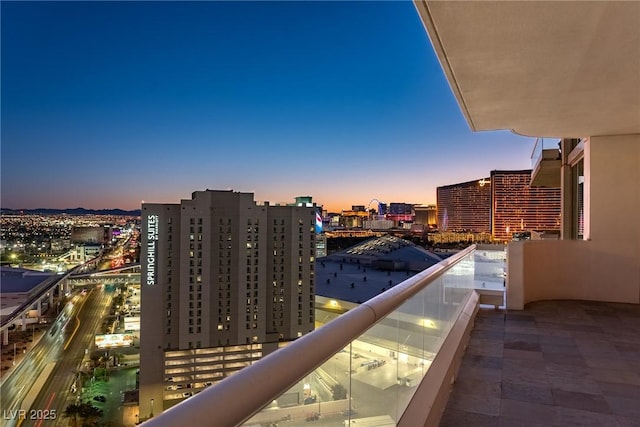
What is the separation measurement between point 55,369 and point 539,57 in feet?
182

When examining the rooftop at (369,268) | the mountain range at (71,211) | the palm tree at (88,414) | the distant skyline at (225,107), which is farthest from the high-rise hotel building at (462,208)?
the mountain range at (71,211)

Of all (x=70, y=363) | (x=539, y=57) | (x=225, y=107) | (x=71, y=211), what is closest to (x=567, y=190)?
(x=539, y=57)

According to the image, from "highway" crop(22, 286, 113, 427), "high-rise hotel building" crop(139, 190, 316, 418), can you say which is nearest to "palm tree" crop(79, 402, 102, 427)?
"highway" crop(22, 286, 113, 427)

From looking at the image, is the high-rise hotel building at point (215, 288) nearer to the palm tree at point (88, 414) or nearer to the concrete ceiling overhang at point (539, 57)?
the palm tree at point (88, 414)

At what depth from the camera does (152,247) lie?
45750 millimetres

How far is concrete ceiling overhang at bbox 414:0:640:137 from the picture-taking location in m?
3.02

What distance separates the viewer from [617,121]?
6367 millimetres

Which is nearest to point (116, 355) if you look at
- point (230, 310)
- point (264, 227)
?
point (230, 310)

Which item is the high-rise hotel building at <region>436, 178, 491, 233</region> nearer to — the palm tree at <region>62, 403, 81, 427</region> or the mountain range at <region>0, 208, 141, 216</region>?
the palm tree at <region>62, 403, 81, 427</region>

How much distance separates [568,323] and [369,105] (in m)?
64.6

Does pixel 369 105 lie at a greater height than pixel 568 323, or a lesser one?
greater

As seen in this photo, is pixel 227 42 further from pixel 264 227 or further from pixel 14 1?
pixel 264 227

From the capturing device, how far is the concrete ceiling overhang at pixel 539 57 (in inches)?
119

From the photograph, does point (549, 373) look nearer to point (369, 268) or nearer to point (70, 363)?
point (369, 268)
